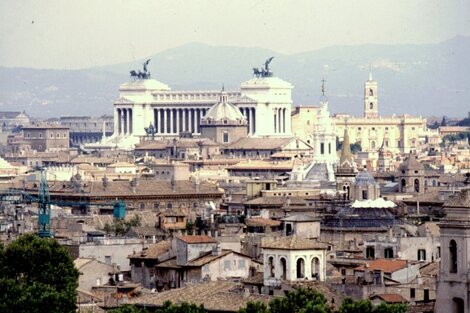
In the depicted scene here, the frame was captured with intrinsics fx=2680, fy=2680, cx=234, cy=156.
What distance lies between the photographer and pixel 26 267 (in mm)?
45219

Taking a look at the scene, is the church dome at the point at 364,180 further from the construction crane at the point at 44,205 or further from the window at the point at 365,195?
the construction crane at the point at 44,205

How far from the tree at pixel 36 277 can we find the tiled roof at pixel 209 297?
1.28 metres

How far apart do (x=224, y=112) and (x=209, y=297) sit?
124m

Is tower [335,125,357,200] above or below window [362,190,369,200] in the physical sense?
above

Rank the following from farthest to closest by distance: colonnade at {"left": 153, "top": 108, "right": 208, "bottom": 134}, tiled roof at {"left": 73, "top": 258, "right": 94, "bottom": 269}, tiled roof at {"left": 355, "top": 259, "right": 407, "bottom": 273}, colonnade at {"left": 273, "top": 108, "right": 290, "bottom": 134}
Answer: colonnade at {"left": 153, "top": 108, "right": 208, "bottom": 134}, colonnade at {"left": 273, "top": 108, "right": 290, "bottom": 134}, tiled roof at {"left": 73, "top": 258, "right": 94, "bottom": 269}, tiled roof at {"left": 355, "top": 259, "right": 407, "bottom": 273}

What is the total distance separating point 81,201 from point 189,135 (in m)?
82.2

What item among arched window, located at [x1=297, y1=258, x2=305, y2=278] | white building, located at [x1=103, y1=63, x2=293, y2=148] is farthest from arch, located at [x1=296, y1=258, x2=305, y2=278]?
white building, located at [x1=103, y1=63, x2=293, y2=148]

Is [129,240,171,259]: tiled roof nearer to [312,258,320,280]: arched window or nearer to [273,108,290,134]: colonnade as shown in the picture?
[312,258,320,280]: arched window

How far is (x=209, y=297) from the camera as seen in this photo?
40.4m

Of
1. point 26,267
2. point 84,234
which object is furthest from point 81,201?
point 26,267

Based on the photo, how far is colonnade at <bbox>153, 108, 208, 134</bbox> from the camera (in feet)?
585

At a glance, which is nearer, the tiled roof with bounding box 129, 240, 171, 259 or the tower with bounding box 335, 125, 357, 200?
the tiled roof with bounding box 129, 240, 171, 259

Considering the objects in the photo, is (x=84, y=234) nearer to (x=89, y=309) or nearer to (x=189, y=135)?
(x=89, y=309)

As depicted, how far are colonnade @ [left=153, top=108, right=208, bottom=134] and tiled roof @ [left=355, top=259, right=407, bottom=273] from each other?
133 meters
